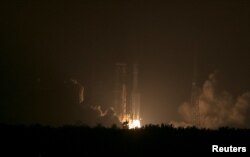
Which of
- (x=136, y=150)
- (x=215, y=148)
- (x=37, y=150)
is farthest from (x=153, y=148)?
(x=37, y=150)

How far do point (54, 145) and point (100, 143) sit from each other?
2.83 metres

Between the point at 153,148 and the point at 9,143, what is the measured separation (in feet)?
29.8

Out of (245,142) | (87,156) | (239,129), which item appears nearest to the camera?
(87,156)

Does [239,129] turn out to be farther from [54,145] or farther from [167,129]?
[54,145]

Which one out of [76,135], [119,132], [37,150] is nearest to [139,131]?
[119,132]

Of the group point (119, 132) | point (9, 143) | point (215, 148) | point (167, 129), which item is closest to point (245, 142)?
point (215, 148)

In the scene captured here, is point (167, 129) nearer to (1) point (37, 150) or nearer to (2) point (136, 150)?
(2) point (136, 150)

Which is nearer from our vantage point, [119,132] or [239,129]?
[119,132]

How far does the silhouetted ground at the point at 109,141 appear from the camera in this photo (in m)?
38.3

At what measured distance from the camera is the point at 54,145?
127 feet

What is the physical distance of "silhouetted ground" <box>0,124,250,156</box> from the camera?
38.3 meters

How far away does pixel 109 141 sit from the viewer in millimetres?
38938

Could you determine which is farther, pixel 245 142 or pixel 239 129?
pixel 239 129

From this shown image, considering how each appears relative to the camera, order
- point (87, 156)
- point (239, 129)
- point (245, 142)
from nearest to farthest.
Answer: point (87, 156) < point (245, 142) < point (239, 129)
